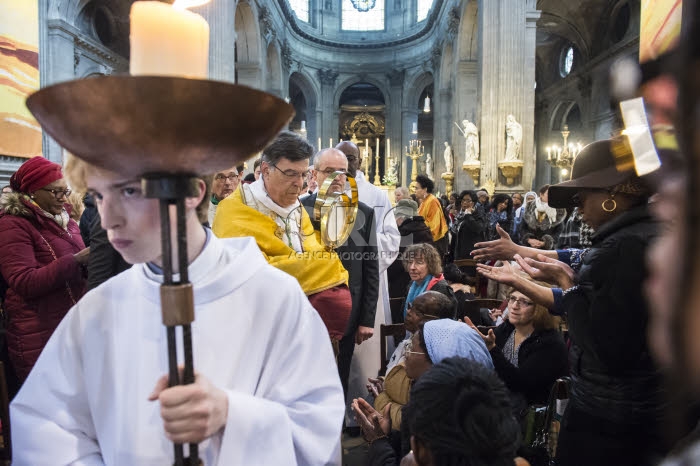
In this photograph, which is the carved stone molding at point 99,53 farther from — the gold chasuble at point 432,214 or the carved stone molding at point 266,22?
the gold chasuble at point 432,214

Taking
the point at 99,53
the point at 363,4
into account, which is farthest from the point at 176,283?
the point at 363,4

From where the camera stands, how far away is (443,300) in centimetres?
315

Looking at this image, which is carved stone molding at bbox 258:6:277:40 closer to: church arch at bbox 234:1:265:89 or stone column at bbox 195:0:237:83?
church arch at bbox 234:1:265:89

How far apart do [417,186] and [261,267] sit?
6066 mm

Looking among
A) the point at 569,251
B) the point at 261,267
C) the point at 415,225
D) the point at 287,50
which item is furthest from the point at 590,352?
the point at 287,50

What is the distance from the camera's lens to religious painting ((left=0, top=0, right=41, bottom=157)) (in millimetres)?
7754

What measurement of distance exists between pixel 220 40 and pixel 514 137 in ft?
26.2

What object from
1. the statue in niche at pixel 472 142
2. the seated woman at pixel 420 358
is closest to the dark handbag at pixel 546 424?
the seated woman at pixel 420 358

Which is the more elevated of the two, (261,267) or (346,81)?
(346,81)

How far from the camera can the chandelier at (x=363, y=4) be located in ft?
98.2

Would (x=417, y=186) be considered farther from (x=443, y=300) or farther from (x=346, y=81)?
(x=346, y=81)

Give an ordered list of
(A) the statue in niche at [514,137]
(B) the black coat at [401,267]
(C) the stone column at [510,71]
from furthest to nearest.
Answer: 1. (C) the stone column at [510,71]
2. (A) the statue in niche at [514,137]
3. (B) the black coat at [401,267]

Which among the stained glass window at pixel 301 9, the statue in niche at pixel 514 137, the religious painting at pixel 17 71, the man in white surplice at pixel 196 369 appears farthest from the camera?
the stained glass window at pixel 301 9

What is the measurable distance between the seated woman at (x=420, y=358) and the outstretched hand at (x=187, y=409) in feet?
4.54
